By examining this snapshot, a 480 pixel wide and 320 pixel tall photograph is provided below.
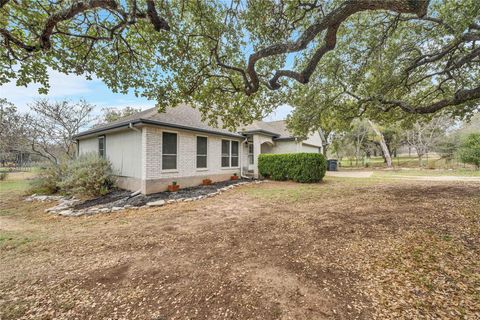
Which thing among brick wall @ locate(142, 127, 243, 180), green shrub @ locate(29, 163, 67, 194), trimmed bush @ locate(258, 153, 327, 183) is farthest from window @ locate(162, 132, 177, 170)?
trimmed bush @ locate(258, 153, 327, 183)

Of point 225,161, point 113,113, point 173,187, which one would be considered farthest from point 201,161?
point 113,113

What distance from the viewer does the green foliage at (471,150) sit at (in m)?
15.2

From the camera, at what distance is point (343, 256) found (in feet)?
10.4

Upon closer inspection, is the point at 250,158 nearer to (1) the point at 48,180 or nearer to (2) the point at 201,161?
(2) the point at 201,161

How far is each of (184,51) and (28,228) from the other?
20.5 feet

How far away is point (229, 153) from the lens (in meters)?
12.8

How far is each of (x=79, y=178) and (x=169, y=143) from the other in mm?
3916

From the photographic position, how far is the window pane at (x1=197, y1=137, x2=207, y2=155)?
10.8 meters

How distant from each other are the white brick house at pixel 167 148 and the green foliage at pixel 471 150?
1621 centimetres

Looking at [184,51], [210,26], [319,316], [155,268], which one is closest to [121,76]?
[184,51]

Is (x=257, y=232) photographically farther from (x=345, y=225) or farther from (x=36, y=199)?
(x=36, y=199)

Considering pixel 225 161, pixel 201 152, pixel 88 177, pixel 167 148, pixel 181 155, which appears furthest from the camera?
pixel 225 161

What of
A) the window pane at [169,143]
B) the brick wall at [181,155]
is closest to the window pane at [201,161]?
the brick wall at [181,155]

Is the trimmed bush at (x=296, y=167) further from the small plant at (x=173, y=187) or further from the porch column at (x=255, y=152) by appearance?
the small plant at (x=173, y=187)
